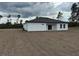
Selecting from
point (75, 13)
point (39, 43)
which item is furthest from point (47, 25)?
point (75, 13)

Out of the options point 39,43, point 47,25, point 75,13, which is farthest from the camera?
point 47,25

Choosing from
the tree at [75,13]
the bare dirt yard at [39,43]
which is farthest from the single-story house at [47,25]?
the tree at [75,13]

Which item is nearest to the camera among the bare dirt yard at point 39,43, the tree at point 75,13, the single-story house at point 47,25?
the bare dirt yard at point 39,43

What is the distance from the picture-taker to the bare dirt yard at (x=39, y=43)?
19.5 feet

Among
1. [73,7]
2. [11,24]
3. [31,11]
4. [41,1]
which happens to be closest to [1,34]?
[11,24]

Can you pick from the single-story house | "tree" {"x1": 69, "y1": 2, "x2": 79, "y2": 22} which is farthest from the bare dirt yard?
"tree" {"x1": 69, "y1": 2, "x2": 79, "y2": 22}

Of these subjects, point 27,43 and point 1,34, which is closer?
point 27,43

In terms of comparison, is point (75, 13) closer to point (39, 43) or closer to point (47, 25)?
point (39, 43)

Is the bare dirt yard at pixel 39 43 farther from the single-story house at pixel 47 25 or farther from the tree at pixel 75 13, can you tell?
the tree at pixel 75 13

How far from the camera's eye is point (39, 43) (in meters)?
6.99

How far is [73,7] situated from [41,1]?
1115mm

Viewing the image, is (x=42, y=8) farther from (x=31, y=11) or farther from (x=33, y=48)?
(x=33, y=48)

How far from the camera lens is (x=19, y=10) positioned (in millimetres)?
6906

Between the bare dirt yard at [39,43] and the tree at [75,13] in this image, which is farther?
the tree at [75,13]
